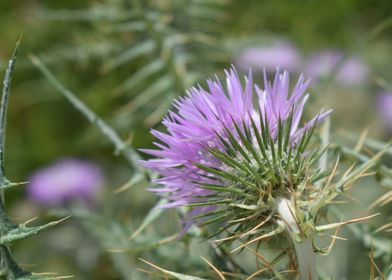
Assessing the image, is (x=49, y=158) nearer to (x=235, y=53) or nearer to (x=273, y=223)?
(x=235, y=53)

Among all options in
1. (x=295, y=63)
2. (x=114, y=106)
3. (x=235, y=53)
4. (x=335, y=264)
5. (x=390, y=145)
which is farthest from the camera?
(x=295, y=63)

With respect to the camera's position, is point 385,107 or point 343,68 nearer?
point 385,107

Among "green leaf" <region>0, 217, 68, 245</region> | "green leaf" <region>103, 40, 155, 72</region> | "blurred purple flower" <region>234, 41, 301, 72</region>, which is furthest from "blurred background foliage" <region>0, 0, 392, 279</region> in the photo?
"green leaf" <region>0, 217, 68, 245</region>

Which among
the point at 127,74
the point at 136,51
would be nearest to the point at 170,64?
the point at 136,51

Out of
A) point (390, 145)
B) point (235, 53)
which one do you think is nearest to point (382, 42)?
point (235, 53)

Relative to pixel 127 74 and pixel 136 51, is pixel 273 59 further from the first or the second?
pixel 136 51

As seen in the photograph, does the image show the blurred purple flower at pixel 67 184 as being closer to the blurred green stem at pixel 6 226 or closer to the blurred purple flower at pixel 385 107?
the blurred purple flower at pixel 385 107
